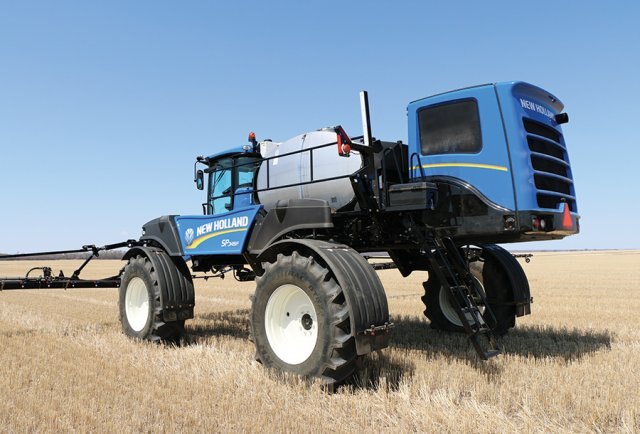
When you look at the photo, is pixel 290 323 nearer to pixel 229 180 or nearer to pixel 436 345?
pixel 436 345

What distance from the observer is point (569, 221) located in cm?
Answer: 584

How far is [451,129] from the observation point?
584cm

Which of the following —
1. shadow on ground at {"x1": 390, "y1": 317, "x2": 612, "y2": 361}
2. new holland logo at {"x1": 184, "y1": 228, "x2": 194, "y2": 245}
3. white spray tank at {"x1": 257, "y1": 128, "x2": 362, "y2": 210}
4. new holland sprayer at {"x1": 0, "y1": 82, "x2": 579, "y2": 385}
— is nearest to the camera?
new holland sprayer at {"x1": 0, "y1": 82, "x2": 579, "y2": 385}

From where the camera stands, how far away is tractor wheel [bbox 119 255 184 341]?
24.5ft

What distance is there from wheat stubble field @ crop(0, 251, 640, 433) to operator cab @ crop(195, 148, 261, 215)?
2.18m

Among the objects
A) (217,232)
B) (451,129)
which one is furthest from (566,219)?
(217,232)

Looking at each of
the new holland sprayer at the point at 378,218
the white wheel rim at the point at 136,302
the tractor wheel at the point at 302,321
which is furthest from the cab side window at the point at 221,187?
the tractor wheel at the point at 302,321

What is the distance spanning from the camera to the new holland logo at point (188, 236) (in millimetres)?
7555

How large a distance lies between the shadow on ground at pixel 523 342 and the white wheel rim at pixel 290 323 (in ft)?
6.10

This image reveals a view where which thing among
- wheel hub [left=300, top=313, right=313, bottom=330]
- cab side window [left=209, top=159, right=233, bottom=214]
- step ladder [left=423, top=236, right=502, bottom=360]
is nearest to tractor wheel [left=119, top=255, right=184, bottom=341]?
cab side window [left=209, top=159, right=233, bottom=214]

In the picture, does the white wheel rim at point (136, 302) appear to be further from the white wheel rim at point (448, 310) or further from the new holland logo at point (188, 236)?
the white wheel rim at point (448, 310)

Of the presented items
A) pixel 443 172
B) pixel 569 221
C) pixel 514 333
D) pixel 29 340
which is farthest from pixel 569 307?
pixel 29 340

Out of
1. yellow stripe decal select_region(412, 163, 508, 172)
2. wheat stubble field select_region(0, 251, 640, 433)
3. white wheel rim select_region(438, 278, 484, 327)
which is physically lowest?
wheat stubble field select_region(0, 251, 640, 433)

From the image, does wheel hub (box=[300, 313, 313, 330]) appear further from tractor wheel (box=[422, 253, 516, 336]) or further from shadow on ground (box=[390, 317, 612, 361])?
tractor wheel (box=[422, 253, 516, 336])
